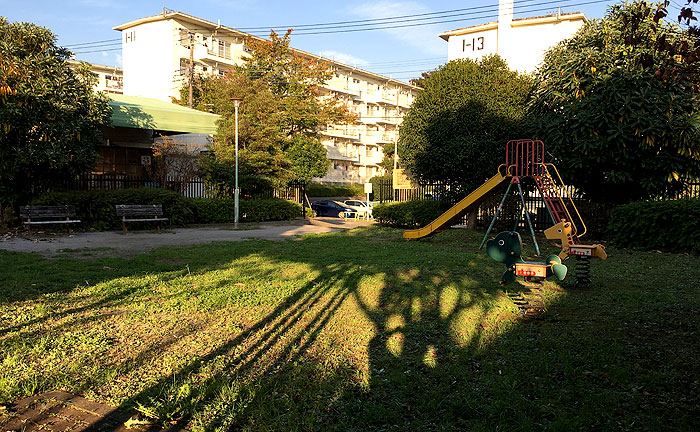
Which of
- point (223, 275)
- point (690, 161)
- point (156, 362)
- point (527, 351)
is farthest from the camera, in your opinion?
point (690, 161)

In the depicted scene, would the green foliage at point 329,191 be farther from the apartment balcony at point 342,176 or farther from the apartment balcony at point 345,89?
the apartment balcony at point 345,89

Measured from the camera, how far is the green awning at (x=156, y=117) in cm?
2002

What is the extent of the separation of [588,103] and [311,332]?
462 inches

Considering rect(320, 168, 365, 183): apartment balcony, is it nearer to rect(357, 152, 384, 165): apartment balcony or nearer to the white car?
rect(357, 152, 384, 165): apartment balcony

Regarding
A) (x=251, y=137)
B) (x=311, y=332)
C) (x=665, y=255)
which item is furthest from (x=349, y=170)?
(x=311, y=332)

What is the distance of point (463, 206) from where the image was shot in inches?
500

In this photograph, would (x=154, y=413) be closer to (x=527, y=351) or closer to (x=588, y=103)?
(x=527, y=351)

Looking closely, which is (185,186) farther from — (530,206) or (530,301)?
(530,301)

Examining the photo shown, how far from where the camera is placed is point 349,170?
66812mm

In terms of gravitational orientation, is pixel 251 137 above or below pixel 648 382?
above

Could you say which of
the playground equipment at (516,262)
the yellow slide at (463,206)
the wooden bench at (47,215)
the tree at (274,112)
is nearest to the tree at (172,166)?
the tree at (274,112)

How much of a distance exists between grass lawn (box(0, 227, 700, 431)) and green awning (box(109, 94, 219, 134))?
12.0 meters

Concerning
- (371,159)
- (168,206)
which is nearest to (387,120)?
(371,159)

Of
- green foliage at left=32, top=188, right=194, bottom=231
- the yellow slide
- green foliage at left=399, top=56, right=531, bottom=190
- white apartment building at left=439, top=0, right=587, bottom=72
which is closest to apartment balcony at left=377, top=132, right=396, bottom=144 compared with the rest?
white apartment building at left=439, top=0, right=587, bottom=72
